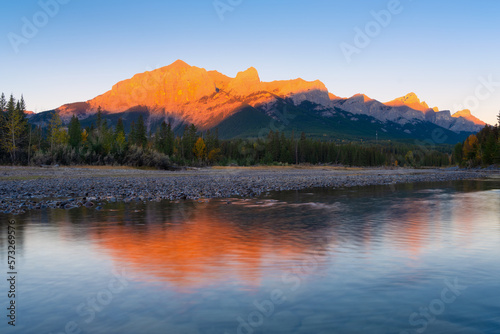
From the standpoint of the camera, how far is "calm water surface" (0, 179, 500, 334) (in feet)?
24.3

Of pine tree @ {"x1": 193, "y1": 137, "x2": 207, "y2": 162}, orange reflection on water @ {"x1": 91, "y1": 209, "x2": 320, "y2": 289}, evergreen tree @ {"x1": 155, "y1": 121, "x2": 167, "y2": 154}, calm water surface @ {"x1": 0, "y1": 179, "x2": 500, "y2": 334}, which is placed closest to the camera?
calm water surface @ {"x1": 0, "y1": 179, "x2": 500, "y2": 334}

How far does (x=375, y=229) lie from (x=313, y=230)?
9.66ft

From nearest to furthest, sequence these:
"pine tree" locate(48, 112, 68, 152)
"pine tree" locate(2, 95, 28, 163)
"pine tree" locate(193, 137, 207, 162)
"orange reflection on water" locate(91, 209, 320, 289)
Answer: "orange reflection on water" locate(91, 209, 320, 289) → "pine tree" locate(2, 95, 28, 163) → "pine tree" locate(48, 112, 68, 152) → "pine tree" locate(193, 137, 207, 162)

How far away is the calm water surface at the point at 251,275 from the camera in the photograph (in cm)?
742

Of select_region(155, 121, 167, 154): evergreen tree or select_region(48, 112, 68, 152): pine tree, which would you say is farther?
select_region(155, 121, 167, 154): evergreen tree

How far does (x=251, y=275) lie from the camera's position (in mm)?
10500

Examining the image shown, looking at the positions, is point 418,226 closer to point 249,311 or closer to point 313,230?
point 313,230

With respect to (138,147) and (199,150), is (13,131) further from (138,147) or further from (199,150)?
(199,150)

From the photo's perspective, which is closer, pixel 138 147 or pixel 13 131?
pixel 138 147

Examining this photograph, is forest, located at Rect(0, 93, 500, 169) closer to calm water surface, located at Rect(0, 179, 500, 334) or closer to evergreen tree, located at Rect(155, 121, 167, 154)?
evergreen tree, located at Rect(155, 121, 167, 154)

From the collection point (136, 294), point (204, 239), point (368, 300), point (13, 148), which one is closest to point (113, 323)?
point (136, 294)

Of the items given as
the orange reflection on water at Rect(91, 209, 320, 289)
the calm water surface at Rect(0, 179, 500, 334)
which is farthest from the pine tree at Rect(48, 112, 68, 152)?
the orange reflection on water at Rect(91, 209, 320, 289)

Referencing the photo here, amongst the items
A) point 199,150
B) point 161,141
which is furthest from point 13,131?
point 199,150

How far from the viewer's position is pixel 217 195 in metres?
33.6
